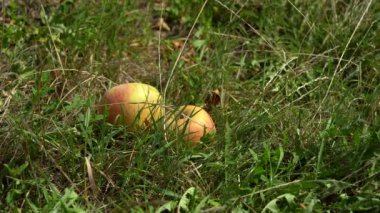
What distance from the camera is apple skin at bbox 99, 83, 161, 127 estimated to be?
2.69 meters

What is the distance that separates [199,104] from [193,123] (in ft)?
1.14

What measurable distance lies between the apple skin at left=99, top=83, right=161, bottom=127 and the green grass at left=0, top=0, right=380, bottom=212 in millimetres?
48

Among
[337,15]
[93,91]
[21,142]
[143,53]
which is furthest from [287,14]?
[21,142]

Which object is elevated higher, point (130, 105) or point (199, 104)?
point (130, 105)

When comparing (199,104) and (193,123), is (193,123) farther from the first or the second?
(199,104)

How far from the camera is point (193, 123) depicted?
2695 millimetres

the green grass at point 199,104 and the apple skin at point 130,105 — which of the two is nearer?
the green grass at point 199,104

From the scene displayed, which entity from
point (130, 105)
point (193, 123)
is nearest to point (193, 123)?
point (193, 123)

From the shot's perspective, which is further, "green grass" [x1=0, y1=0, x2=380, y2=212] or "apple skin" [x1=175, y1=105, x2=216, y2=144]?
"apple skin" [x1=175, y1=105, x2=216, y2=144]

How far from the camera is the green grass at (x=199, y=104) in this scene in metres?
2.42

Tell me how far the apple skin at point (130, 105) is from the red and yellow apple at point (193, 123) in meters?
0.09

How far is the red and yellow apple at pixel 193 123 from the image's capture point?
2.64 m

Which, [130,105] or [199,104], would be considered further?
[199,104]

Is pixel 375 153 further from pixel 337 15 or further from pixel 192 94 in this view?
pixel 337 15
